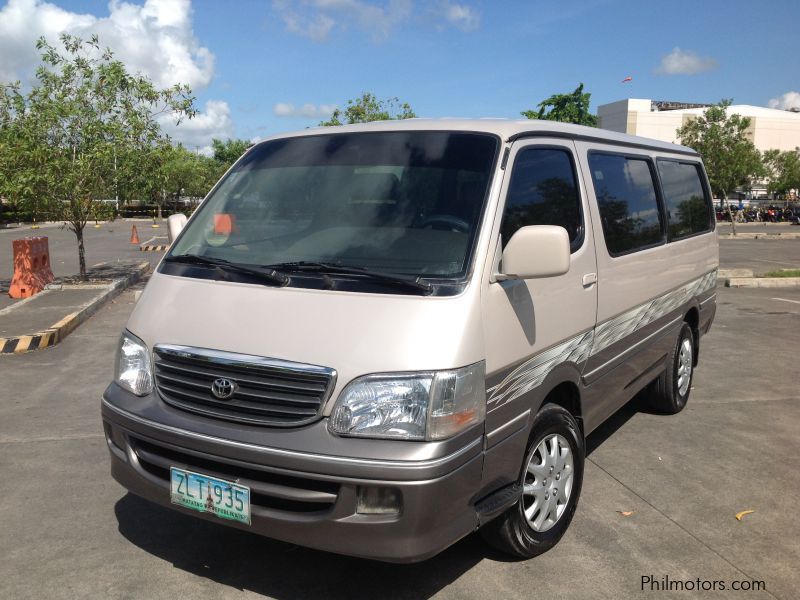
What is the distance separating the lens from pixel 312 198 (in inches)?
142

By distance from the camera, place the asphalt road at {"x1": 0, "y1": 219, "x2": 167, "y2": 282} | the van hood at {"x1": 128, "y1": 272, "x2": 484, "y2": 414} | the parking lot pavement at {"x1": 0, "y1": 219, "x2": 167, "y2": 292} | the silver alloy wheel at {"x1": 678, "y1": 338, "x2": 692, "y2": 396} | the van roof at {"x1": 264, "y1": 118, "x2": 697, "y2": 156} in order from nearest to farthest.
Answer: the van hood at {"x1": 128, "y1": 272, "x2": 484, "y2": 414} → the van roof at {"x1": 264, "y1": 118, "x2": 697, "y2": 156} → the silver alloy wheel at {"x1": 678, "y1": 338, "x2": 692, "y2": 396} → the parking lot pavement at {"x1": 0, "y1": 219, "x2": 167, "y2": 292} → the asphalt road at {"x1": 0, "y1": 219, "x2": 167, "y2": 282}

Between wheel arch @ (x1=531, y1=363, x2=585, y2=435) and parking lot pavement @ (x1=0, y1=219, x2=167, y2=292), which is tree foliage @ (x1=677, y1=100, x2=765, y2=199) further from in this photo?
wheel arch @ (x1=531, y1=363, x2=585, y2=435)

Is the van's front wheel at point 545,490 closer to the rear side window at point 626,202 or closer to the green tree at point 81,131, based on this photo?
the rear side window at point 626,202

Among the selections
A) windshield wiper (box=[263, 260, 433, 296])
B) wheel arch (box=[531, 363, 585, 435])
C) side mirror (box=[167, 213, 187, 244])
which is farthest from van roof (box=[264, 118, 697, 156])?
wheel arch (box=[531, 363, 585, 435])

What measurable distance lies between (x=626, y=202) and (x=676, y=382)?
2066 millimetres

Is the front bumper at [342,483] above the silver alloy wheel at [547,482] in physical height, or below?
above

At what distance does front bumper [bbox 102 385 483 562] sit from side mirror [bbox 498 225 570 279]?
0.74 metres

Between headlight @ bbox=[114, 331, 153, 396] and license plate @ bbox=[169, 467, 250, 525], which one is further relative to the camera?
headlight @ bbox=[114, 331, 153, 396]

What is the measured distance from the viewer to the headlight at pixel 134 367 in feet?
10.6

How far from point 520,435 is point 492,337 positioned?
0.54 metres

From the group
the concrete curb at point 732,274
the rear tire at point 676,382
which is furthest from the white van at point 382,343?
the concrete curb at point 732,274

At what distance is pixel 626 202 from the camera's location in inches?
180

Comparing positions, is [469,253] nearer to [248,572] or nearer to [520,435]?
[520,435]

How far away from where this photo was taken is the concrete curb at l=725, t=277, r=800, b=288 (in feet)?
45.8
